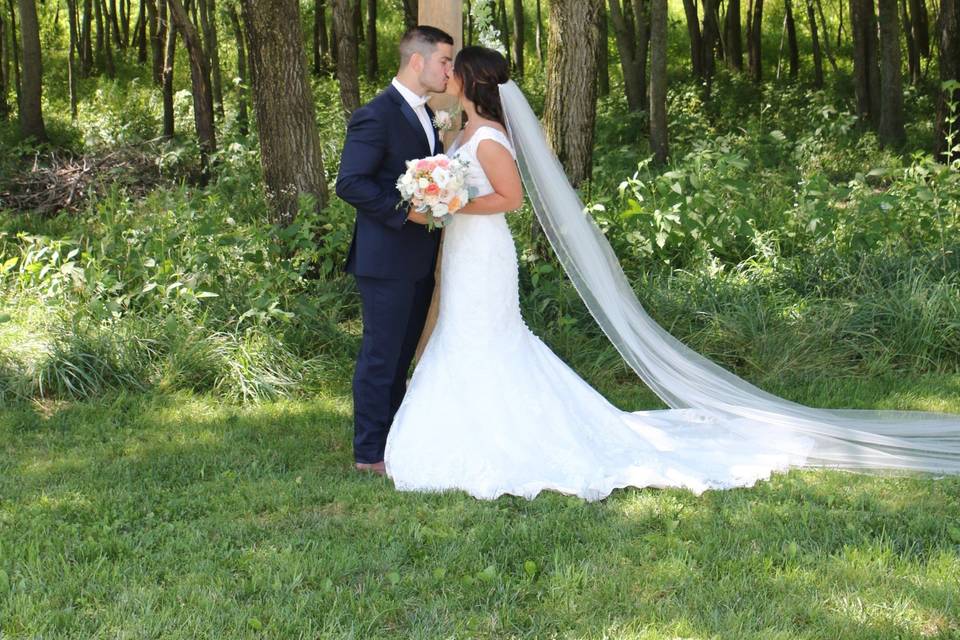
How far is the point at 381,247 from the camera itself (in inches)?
210

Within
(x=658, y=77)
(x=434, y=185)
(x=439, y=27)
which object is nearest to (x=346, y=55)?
(x=658, y=77)

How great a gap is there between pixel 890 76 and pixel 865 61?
119 inches

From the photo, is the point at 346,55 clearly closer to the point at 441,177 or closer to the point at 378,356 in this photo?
the point at 378,356

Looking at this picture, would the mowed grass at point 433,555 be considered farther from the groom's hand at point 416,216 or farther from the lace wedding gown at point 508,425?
the groom's hand at point 416,216

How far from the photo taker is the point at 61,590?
397cm

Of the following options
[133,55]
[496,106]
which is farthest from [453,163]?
[133,55]

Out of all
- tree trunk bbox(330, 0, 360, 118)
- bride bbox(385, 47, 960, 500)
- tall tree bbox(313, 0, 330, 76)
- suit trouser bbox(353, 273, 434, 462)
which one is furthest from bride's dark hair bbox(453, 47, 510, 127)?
tall tree bbox(313, 0, 330, 76)

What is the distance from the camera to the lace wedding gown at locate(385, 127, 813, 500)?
516cm

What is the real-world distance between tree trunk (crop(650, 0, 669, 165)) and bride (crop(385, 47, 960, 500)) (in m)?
7.15

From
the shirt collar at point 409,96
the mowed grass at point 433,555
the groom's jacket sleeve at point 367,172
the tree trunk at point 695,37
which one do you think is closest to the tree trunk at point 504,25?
the tree trunk at point 695,37

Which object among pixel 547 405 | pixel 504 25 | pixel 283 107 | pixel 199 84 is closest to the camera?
pixel 547 405

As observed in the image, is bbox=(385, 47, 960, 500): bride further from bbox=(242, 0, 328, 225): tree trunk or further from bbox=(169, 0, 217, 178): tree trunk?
bbox=(169, 0, 217, 178): tree trunk

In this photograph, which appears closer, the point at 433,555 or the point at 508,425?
the point at 433,555

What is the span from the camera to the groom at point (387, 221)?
5.20 metres
